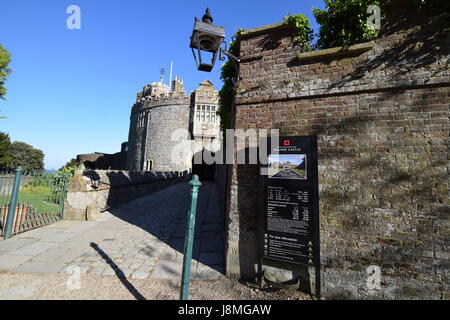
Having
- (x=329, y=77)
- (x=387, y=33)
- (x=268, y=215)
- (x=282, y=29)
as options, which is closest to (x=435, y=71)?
(x=387, y=33)

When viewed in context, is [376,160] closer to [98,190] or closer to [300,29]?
[300,29]

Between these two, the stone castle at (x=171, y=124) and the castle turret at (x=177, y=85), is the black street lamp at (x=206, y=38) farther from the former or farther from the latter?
the castle turret at (x=177, y=85)

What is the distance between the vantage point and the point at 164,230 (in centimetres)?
608

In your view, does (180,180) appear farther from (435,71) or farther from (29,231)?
(435,71)

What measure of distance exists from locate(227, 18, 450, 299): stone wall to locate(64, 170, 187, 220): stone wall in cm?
631

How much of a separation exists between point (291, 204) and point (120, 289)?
3.07 metres

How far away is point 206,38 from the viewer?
341 centimetres

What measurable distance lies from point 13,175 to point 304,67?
26.0 ft

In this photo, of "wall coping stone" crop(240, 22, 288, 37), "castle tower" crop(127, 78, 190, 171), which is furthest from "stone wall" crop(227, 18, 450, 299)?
"castle tower" crop(127, 78, 190, 171)

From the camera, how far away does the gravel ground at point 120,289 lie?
286cm

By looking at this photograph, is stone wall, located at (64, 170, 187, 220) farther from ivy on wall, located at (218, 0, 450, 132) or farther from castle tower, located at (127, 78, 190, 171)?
castle tower, located at (127, 78, 190, 171)

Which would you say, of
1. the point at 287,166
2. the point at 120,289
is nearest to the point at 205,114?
the point at 287,166

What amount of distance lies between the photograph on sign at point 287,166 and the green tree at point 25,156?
4967 centimetres
